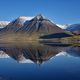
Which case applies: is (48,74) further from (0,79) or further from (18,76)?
(0,79)

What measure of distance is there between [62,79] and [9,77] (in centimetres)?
429

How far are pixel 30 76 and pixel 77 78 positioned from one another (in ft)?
12.9

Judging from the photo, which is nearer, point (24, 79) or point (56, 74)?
point (24, 79)

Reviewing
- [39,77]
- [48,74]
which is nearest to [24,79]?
[39,77]

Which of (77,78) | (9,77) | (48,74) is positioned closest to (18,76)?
(9,77)

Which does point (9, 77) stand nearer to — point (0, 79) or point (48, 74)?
point (0, 79)

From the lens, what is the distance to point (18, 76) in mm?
25359

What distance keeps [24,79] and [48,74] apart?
351 centimetres

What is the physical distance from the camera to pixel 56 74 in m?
26.5

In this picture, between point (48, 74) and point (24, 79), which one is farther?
point (48, 74)

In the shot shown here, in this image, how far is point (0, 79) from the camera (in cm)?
2352

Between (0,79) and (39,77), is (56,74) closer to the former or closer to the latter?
(39,77)

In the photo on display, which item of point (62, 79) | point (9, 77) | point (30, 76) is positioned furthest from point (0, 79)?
point (62, 79)

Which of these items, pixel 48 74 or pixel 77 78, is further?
pixel 48 74
